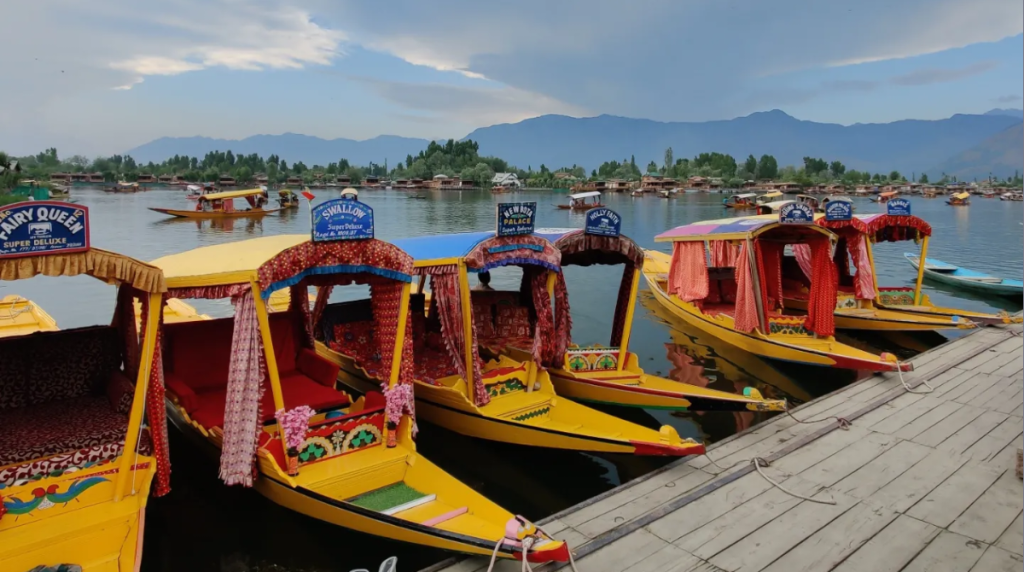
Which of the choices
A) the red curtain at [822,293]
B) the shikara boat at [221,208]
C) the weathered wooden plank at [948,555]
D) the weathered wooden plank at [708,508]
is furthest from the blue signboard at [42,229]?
the shikara boat at [221,208]

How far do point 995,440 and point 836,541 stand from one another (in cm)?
365

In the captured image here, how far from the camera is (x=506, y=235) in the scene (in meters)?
8.45

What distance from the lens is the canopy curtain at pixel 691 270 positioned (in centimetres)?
1482

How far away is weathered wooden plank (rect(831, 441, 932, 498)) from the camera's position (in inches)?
240

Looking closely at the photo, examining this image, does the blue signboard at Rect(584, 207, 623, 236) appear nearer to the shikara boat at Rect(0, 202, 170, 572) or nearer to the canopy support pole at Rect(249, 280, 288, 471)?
the canopy support pole at Rect(249, 280, 288, 471)

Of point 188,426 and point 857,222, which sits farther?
point 857,222

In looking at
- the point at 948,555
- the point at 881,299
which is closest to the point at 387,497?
the point at 948,555

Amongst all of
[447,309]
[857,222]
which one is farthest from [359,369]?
[857,222]

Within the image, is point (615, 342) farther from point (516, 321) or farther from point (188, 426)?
point (188, 426)

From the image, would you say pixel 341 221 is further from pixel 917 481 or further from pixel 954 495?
pixel 954 495

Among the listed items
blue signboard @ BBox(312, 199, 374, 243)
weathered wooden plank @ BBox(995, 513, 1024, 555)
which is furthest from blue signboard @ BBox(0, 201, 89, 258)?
weathered wooden plank @ BBox(995, 513, 1024, 555)

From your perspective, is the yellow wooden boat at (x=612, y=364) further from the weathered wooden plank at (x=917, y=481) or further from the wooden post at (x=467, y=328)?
the weathered wooden plank at (x=917, y=481)

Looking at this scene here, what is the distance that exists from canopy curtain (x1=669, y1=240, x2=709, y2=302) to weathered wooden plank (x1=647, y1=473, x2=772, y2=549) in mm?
8967

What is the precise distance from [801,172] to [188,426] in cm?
13502
